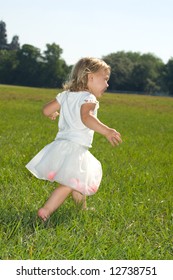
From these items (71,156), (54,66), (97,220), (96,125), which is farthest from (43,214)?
(54,66)

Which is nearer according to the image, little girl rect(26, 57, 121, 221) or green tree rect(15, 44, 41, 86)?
little girl rect(26, 57, 121, 221)

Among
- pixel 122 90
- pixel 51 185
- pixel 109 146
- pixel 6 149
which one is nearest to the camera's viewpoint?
pixel 51 185

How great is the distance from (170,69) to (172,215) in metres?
145

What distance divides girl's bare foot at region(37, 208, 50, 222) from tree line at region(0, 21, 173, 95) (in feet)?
415

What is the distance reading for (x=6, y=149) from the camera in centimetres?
952

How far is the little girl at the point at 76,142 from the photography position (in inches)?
198

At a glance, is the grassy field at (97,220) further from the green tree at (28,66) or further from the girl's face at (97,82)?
the green tree at (28,66)

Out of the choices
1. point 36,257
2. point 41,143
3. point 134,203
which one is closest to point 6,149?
point 41,143

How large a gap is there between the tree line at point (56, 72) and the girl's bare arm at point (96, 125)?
126373 mm

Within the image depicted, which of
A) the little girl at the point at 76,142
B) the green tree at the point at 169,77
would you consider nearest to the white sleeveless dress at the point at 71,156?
the little girl at the point at 76,142

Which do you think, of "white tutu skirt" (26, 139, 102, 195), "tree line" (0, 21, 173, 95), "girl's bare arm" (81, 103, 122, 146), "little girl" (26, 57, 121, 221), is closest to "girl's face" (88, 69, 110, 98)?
"little girl" (26, 57, 121, 221)

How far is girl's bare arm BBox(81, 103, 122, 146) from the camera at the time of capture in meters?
4.69

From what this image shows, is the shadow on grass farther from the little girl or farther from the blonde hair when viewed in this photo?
the blonde hair

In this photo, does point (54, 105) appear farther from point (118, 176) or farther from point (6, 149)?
point (6, 149)
